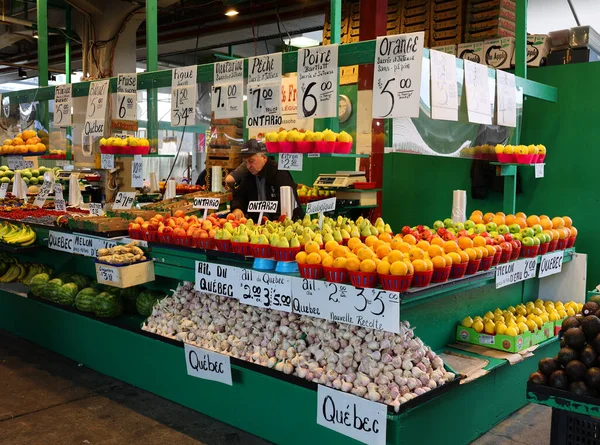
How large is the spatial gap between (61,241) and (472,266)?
3694 millimetres

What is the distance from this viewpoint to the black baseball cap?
217 inches

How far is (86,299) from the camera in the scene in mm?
5051

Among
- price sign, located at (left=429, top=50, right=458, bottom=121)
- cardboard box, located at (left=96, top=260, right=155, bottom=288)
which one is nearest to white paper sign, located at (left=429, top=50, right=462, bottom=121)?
price sign, located at (left=429, top=50, right=458, bottom=121)

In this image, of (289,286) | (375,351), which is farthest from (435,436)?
(289,286)

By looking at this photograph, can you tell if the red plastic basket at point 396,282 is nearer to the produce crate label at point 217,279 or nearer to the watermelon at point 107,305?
the produce crate label at point 217,279

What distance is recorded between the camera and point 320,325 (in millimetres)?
3535

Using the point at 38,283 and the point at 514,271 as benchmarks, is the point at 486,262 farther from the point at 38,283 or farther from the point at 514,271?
the point at 38,283

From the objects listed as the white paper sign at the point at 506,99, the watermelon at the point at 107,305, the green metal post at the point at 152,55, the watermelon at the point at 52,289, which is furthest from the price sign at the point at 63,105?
the white paper sign at the point at 506,99

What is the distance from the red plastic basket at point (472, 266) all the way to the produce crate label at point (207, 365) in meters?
1.58

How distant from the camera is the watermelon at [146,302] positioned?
15.7 ft

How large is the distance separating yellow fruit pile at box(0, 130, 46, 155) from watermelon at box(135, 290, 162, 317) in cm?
289

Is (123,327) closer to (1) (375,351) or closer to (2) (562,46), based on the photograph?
(1) (375,351)

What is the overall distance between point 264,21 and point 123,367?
9076mm

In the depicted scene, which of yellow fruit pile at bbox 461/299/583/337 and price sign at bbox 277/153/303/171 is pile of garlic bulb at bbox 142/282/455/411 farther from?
price sign at bbox 277/153/303/171
